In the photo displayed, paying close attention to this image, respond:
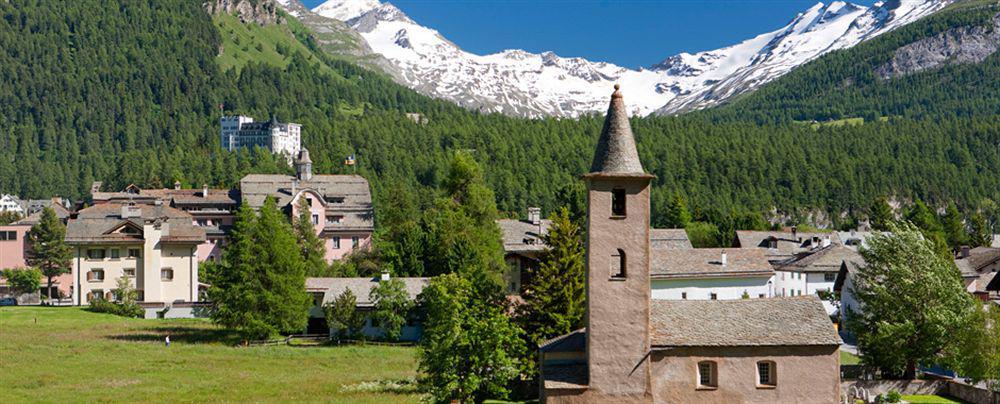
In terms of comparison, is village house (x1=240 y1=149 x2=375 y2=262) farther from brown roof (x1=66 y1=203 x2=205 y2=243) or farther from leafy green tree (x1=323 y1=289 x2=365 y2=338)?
leafy green tree (x1=323 y1=289 x2=365 y2=338)

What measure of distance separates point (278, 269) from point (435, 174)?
11630cm

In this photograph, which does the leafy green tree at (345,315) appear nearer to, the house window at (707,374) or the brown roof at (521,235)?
the brown roof at (521,235)

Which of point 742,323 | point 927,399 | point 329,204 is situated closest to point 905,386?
point 927,399

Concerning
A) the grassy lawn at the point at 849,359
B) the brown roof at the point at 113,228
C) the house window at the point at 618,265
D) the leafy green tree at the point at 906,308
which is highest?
the brown roof at the point at 113,228

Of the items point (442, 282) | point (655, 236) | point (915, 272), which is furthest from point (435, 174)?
point (915, 272)

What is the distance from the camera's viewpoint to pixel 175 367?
204 ft

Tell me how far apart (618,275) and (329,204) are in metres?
90.8

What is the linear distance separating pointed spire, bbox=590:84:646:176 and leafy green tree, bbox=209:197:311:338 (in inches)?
1493

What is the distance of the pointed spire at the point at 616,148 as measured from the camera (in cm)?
4272

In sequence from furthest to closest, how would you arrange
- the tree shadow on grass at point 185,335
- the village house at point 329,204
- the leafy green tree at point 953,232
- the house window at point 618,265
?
the leafy green tree at point 953,232 < the village house at point 329,204 < the tree shadow on grass at point 185,335 < the house window at point 618,265

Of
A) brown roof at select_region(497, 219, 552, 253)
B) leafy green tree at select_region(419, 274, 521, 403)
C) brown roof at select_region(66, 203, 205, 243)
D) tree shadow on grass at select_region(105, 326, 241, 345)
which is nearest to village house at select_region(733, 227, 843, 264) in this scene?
brown roof at select_region(497, 219, 552, 253)

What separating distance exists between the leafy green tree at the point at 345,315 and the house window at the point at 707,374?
38.0 m

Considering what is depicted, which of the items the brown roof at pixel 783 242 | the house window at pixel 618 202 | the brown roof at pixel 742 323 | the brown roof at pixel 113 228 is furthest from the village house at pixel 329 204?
the house window at pixel 618 202

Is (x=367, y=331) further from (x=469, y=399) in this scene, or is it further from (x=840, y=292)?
(x=840, y=292)
